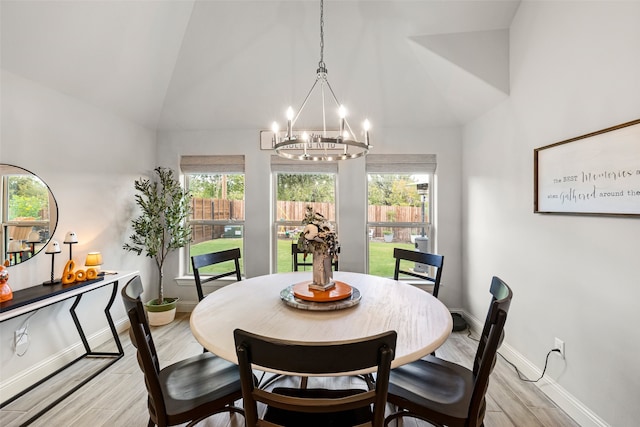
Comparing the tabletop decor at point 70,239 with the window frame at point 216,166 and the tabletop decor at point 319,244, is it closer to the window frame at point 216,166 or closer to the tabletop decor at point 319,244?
the window frame at point 216,166

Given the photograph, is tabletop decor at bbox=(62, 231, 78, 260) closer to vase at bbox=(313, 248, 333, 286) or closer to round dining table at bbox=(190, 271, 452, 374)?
round dining table at bbox=(190, 271, 452, 374)

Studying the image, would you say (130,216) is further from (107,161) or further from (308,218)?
(308,218)

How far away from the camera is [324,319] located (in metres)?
1.49

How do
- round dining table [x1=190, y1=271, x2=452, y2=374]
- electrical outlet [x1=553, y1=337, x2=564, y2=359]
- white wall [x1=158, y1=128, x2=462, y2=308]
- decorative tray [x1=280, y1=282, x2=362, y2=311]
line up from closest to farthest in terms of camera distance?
round dining table [x1=190, y1=271, x2=452, y2=374] → decorative tray [x1=280, y1=282, x2=362, y2=311] → electrical outlet [x1=553, y1=337, x2=564, y2=359] → white wall [x1=158, y1=128, x2=462, y2=308]

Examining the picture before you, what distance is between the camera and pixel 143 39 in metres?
2.64

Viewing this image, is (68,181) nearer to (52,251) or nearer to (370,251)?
(52,251)

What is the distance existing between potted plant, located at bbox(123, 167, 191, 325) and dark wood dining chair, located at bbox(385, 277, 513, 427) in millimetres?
2780

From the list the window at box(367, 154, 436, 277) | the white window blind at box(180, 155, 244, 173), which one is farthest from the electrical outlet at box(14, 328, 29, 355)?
the window at box(367, 154, 436, 277)

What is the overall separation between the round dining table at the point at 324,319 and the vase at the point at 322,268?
0.21 meters

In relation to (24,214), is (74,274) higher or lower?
lower

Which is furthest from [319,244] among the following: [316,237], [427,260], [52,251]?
[52,251]

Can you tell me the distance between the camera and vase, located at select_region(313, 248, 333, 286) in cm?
181

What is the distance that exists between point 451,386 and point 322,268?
0.89 meters

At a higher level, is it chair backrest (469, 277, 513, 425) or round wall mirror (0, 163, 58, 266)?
round wall mirror (0, 163, 58, 266)
